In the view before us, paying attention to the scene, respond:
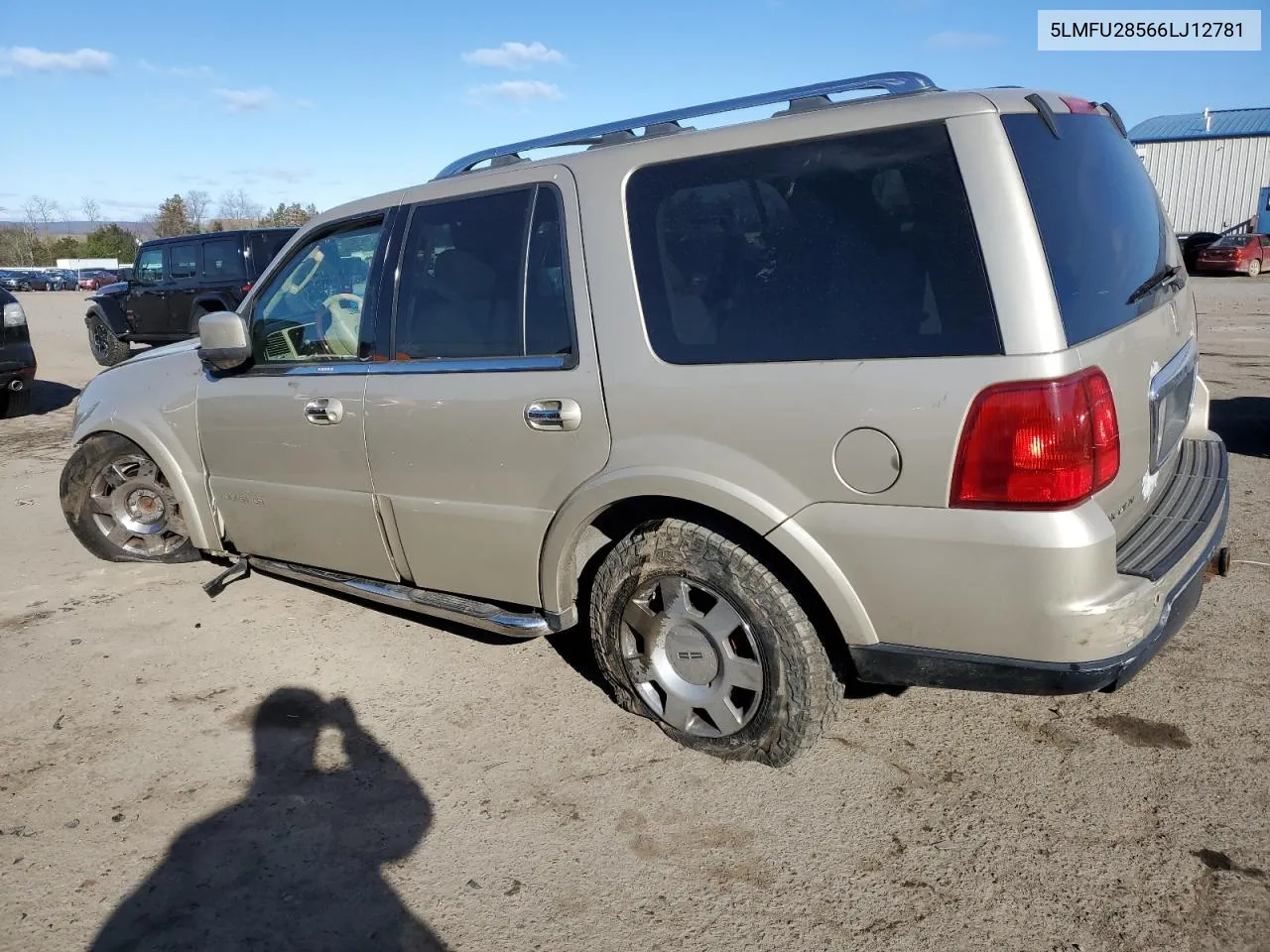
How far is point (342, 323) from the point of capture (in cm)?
392

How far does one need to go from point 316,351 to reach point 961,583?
110 inches

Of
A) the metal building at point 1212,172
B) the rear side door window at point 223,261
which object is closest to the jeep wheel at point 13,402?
the rear side door window at point 223,261

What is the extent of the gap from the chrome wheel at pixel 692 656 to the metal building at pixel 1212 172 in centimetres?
4417

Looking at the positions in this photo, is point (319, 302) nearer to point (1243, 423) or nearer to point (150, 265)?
point (1243, 423)

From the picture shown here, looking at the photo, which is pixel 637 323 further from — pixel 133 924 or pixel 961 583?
pixel 133 924

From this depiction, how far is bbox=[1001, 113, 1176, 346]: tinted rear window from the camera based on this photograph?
2.49 meters

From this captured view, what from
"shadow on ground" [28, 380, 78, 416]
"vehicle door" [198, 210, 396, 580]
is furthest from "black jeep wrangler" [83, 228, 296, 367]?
"vehicle door" [198, 210, 396, 580]

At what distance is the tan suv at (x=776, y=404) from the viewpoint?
245 cm

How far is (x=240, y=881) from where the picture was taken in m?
2.66

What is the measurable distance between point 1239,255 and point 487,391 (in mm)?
31327

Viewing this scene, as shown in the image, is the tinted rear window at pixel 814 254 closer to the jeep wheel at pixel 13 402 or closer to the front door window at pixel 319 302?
the front door window at pixel 319 302

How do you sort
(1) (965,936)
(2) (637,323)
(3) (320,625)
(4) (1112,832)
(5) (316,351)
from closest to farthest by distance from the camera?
(1) (965,936) → (4) (1112,832) → (2) (637,323) → (5) (316,351) → (3) (320,625)

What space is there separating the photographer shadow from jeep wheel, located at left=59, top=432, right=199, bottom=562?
2157mm

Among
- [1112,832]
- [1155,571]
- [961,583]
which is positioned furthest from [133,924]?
[1155,571]
